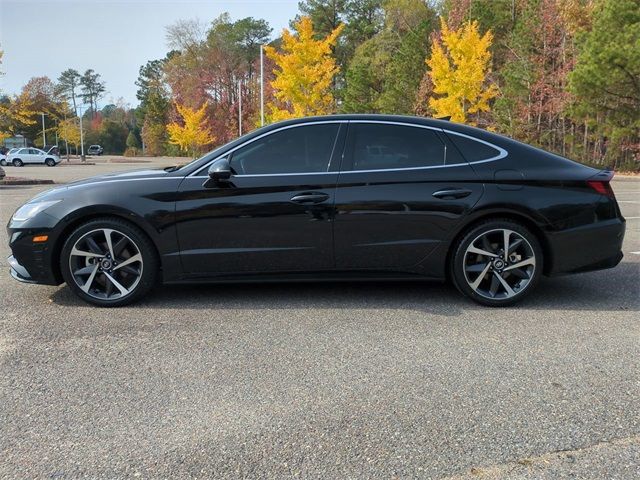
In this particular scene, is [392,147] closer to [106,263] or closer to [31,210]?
[106,263]

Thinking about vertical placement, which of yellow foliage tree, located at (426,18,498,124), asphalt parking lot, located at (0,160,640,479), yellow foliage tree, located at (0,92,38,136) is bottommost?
asphalt parking lot, located at (0,160,640,479)

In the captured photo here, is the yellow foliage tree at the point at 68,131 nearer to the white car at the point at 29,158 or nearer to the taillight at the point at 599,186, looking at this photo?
the white car at the point at 29,158

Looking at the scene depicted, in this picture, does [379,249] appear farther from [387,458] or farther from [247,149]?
[387,458]

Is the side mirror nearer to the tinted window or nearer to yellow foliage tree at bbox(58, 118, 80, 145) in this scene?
the tinted window

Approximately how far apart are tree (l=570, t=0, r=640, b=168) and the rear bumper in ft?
64.5

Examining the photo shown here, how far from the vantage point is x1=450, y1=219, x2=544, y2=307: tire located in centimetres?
443

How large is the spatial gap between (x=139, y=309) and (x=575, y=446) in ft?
10.8

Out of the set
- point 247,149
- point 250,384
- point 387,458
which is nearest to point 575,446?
point 387,458

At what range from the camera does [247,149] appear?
4.47 metres

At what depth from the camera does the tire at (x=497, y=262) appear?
4.43 m

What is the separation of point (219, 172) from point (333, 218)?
967 mm

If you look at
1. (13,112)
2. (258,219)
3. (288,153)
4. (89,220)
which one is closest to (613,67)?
(288,153)

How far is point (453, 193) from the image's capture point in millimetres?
4395

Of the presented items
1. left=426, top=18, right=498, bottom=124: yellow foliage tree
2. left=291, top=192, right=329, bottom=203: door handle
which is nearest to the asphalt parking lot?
left=291, top=192, right=329, bottom=203: door handle
